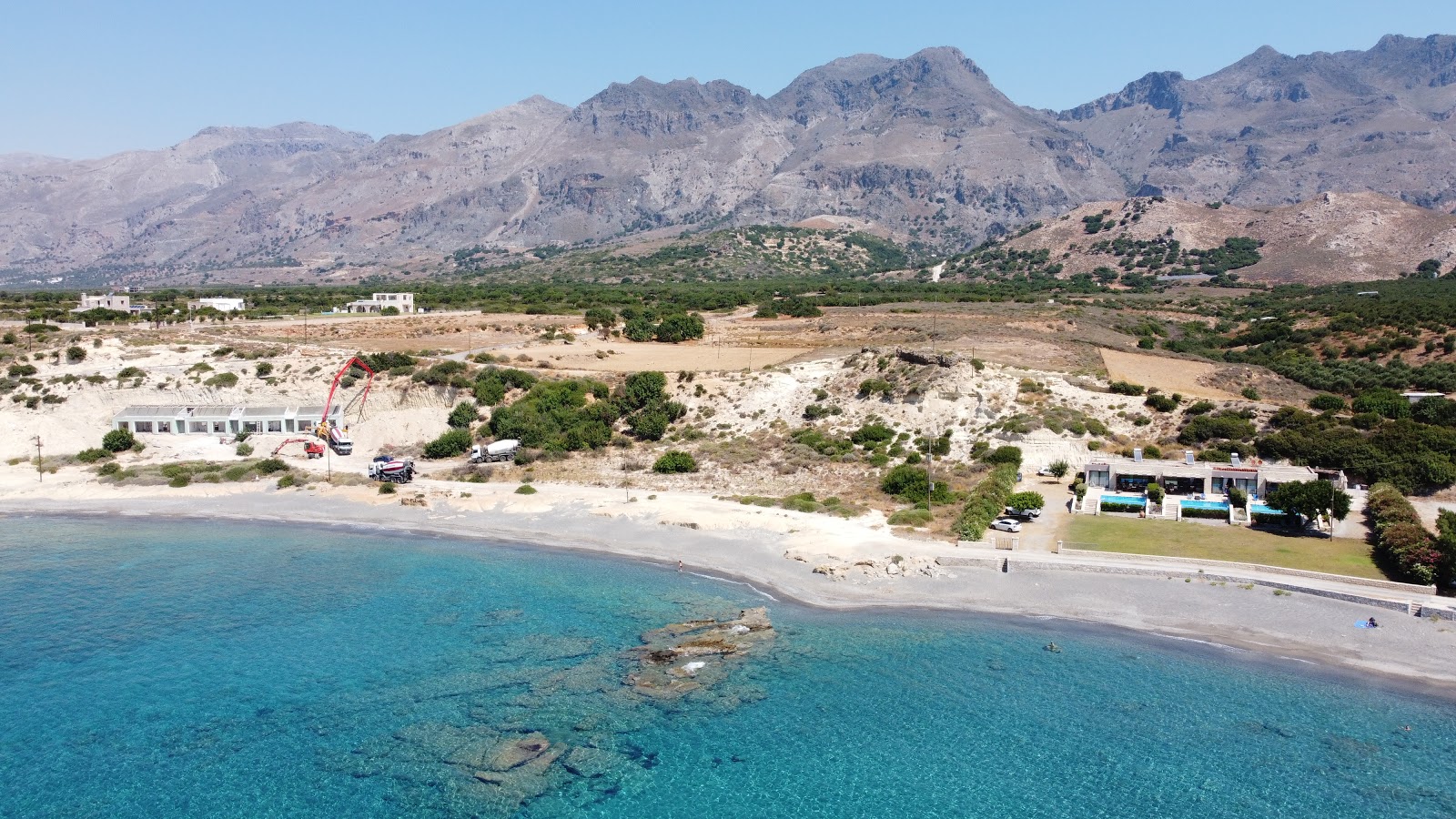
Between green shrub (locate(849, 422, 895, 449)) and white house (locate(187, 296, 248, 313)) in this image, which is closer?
green shrub (locate(849, 422, 895, 449))

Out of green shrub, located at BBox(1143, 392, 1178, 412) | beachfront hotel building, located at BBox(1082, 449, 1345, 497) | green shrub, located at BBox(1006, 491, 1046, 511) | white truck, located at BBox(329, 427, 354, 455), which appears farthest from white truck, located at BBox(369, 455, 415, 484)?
green shrub, located at BBox(1143, 392, 1178, 412)

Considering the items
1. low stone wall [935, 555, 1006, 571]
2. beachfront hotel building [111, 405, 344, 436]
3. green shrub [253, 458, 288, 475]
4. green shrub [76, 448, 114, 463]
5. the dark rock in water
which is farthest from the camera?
beachfront hotel building [111, 405, 344, 436]

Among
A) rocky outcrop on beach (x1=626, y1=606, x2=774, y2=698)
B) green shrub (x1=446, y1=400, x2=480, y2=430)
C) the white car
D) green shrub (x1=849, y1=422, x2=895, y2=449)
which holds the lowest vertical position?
rocky outcrop on beach (x1=626, y1=606, x2=774, y2=698)

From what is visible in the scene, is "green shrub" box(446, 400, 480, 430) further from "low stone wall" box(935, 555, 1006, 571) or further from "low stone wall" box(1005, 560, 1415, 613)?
"low stone wall" box(1005, 560, 1415, 613)

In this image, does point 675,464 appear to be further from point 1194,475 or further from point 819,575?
point 1194,475

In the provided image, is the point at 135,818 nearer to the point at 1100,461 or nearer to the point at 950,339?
the point at 1100,461

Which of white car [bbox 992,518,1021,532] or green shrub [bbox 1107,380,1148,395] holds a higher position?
green shrub [bbox 1107,380,1148,395]

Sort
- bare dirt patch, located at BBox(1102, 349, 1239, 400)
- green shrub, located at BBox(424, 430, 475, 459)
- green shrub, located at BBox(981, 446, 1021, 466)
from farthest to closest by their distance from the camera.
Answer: bare dirt patch, located at BBox(1102, 349, 1239, 400), green shrub, located at BBox(424, 430, 475, 459), green shrub, located at BBox(981, 446, 1021, 466)

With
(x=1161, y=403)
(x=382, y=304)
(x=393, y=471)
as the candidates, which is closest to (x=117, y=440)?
(x=393, y=471)
